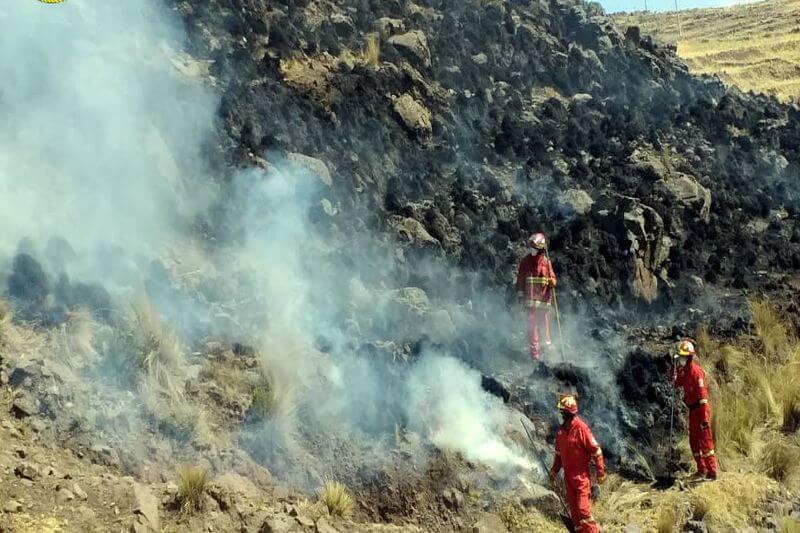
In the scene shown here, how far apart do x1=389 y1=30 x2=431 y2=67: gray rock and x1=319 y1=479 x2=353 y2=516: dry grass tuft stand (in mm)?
10844

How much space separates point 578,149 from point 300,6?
6361 mm

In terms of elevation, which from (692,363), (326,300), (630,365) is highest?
(692,363)

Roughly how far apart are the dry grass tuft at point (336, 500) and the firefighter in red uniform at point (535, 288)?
382 cm

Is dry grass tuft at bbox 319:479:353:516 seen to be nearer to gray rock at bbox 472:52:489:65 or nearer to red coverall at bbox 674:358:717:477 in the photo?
red coverall at bbox 674:358:717:477

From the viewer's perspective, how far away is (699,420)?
7.52 meters

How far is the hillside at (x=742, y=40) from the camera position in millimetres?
35281

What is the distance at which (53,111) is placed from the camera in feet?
29.3

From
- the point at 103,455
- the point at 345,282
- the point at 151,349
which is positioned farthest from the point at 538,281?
the point at 103,455

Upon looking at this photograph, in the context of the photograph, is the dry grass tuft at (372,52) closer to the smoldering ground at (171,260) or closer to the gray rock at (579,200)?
the smoldering ground at (171,260)

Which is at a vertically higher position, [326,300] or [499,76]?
[499,76]

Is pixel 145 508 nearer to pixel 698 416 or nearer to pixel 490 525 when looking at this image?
pixel 490 525

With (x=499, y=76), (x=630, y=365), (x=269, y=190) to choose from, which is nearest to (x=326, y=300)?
(x=269, y=190)

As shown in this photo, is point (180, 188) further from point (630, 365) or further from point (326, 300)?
point (630, 365)

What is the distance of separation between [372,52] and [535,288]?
7.18m
